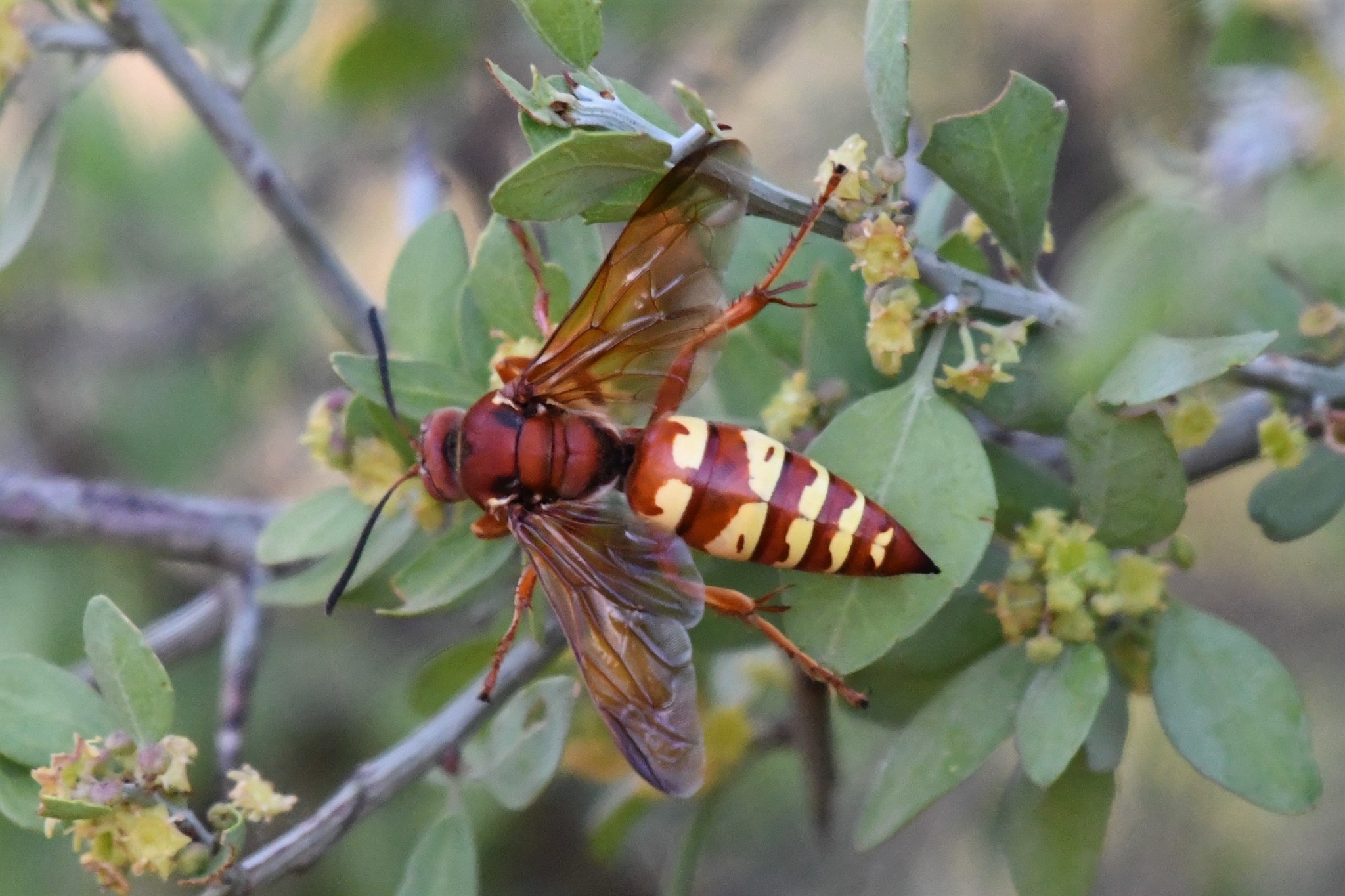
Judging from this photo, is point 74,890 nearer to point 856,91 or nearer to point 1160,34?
point 1160,34

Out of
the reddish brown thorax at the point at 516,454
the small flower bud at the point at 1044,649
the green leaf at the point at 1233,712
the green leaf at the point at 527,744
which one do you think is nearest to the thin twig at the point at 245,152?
the reddish brown thorax at the point at 516,454

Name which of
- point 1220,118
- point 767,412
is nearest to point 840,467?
point 767,412

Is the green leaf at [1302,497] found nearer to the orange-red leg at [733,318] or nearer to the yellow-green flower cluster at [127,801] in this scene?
the orange-red leg at [733,318]

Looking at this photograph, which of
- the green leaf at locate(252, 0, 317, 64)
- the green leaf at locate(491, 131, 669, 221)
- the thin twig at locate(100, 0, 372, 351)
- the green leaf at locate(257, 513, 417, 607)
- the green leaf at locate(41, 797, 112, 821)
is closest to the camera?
the green leaf at locate(491, 131, 669, 221)

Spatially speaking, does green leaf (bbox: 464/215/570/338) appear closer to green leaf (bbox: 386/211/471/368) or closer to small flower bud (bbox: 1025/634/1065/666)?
green leaf (bbox: 386/211/471/368)

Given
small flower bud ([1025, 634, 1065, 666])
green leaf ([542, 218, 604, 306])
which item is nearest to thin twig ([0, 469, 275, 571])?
green leaf ([542, 218, 604, 306])

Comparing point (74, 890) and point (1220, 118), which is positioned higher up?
point (1220, 118)
